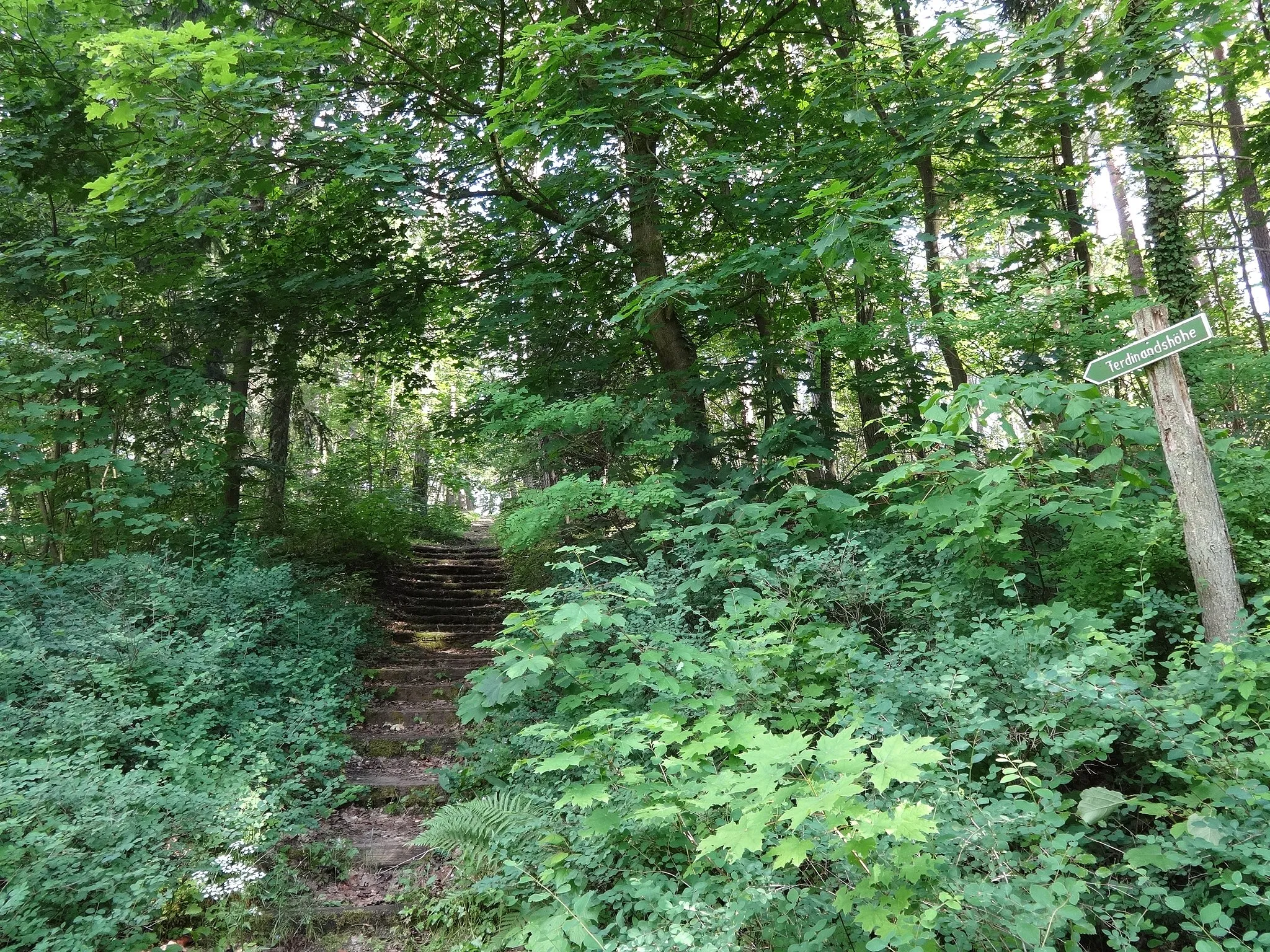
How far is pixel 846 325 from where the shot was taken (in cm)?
600

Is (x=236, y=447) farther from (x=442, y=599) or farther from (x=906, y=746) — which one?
(x=906, y=746)

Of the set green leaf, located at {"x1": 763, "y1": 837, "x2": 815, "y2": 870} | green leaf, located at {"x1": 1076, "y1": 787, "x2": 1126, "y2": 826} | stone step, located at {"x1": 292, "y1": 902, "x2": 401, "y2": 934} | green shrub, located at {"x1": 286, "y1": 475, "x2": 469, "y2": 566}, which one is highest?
green shrub, located at {"x1": 286, "y1": 475, "x2": 469, "y2": 566}

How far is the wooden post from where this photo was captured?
3373 millimetres

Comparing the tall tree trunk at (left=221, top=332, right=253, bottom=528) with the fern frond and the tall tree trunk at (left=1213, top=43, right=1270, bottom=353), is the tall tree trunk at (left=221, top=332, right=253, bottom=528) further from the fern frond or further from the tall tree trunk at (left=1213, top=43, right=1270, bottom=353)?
the tall tree trunk at (left=1213, top=43, right=1270, bottom=353)

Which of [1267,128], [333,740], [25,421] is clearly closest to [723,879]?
[333,740]

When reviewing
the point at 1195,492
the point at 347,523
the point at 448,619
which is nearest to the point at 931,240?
the point at 1195,492

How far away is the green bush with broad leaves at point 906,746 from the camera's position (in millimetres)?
2414

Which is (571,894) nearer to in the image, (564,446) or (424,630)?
(564,446)

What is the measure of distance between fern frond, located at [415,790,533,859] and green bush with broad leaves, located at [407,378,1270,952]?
0.02 m

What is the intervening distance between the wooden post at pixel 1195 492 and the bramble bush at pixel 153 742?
16.5 ft

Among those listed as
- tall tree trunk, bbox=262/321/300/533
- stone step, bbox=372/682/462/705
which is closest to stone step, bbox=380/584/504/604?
tall tree trunk, bbox=262/321/300/533

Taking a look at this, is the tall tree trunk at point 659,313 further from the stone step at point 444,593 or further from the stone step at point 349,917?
the stone step at point 444,593

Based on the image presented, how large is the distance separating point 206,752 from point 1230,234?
17.9m

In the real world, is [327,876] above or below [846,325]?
below
